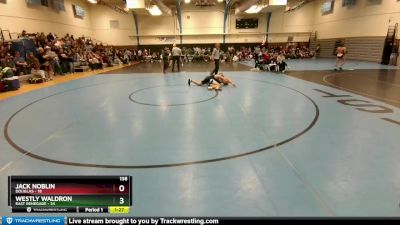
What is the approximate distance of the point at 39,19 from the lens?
1823cm

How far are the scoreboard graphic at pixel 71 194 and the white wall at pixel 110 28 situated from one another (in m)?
29.7

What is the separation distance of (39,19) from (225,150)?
20652 mm

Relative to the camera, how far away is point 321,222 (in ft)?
6.73

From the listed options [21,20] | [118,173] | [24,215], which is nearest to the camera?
[24,215]

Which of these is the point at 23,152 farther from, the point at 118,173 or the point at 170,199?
the point at 170,199

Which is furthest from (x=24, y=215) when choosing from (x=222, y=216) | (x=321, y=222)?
(x=321, y=222)

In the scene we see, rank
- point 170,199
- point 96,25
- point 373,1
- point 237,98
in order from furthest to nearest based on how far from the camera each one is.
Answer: point 96,25 < point 373,1 < point 237,98 < point 170,199

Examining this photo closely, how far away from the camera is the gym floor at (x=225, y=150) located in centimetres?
250

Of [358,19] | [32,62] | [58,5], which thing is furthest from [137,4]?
[358,19]

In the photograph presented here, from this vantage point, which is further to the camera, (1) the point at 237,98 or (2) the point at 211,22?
(2) the point at 211,22

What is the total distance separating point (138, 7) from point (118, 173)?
2065 cm

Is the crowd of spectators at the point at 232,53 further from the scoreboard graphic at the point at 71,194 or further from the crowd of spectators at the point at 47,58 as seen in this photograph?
the scoreboard graphic at the point at 71,194

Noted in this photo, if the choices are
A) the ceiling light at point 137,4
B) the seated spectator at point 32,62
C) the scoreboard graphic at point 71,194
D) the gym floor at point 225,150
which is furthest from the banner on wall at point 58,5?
the scoreboard graphic at point 71,194

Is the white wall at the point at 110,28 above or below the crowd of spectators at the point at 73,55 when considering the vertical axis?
above
